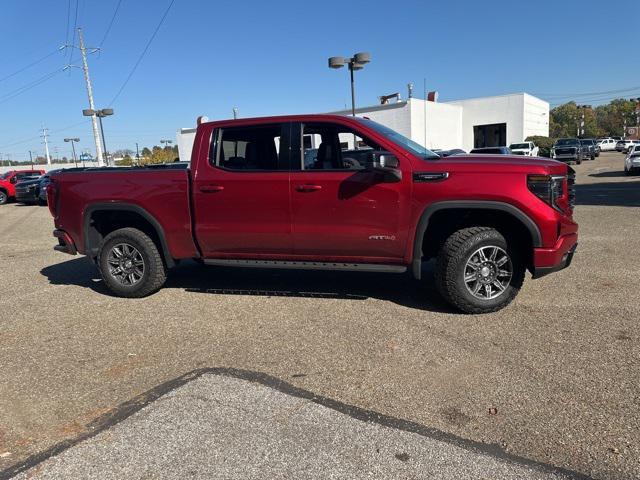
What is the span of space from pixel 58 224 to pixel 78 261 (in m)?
2.54

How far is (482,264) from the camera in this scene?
16.0ft

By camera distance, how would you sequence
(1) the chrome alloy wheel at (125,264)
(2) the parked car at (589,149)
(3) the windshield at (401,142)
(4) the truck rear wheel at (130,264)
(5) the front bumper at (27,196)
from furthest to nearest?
(2) the parked car at (589,149), (5) the front bumper at (27,196), (1) the chrome alloy wheel at (125,264), (4) the truck rear wheel at (130,264), (3) the windshield at (401,142)

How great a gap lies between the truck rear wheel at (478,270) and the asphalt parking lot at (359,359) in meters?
0.18

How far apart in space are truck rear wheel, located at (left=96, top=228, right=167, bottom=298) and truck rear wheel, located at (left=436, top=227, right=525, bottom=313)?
3271 millimetres

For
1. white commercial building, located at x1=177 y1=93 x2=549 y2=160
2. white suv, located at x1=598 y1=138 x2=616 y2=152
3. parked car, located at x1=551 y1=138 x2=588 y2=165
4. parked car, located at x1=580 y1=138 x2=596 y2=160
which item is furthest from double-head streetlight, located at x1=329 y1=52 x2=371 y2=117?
white suv, located at x1=598 y1=138 x2=616 y2=152

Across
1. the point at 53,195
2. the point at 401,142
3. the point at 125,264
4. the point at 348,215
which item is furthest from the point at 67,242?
the point at 401,142

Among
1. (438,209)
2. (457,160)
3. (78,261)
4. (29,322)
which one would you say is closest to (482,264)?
(438,209)

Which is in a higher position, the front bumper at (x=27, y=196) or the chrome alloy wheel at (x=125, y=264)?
the front bumper at (x=27, y=196)

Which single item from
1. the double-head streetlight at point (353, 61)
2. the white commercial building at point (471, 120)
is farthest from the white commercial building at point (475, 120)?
the double-head streetlight at point (353, 61)

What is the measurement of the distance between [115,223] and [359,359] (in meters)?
3.87

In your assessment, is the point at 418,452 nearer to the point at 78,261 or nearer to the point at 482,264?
the point at 482,264

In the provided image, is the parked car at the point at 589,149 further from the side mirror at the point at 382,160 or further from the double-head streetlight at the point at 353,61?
the side mirror at the point at 382,160

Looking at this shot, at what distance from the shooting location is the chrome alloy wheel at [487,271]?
488 cm

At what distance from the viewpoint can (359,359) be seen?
4043mm
